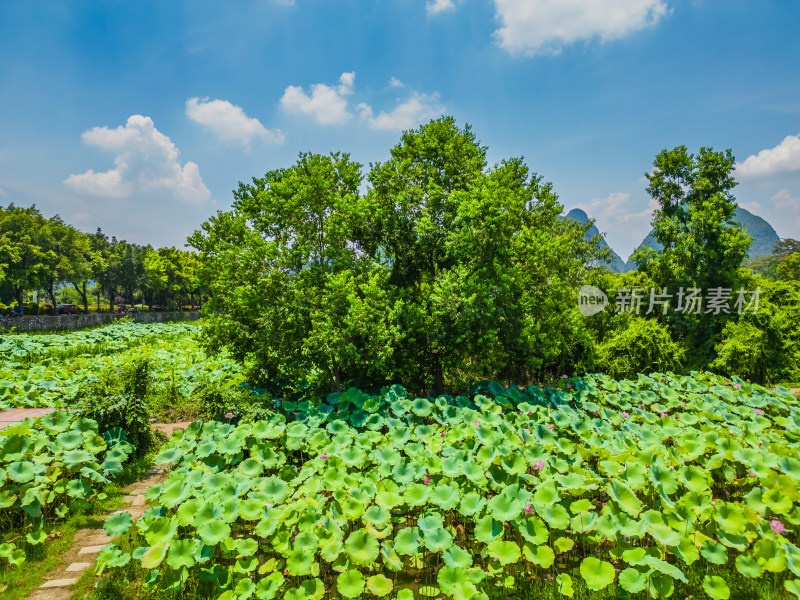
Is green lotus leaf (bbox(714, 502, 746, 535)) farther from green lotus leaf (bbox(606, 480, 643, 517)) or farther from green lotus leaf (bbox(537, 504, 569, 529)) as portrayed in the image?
green lotus leaf (bbox(537, 504, 569, 529))

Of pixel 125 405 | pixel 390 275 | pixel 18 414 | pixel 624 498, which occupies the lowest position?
pixel 18 414

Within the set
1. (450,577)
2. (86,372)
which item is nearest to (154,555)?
(450,577)

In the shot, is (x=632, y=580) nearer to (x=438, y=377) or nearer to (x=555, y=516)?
(x=555, y=516)

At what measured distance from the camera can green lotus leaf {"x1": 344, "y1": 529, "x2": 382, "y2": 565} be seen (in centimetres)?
400

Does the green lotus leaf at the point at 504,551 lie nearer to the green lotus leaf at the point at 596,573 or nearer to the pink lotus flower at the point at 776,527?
the green lotus leaf at the point at 596,573

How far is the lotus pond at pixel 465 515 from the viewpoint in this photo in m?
3.96

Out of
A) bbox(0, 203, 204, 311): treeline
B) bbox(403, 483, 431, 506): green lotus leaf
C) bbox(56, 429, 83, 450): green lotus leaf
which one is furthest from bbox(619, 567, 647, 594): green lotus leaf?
bbox(0, 203, 204, 311): treeline

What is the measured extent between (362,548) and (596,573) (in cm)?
228

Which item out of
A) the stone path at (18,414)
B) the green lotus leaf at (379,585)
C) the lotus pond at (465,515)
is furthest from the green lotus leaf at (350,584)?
the stone path at (18,414)

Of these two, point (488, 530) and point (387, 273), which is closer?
point (488, 530)

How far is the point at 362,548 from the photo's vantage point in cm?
410

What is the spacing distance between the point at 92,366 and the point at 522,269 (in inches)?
538

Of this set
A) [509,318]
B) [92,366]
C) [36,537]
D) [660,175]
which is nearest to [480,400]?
[509,318]

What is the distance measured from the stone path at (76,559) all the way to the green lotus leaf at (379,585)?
10.1 feet
